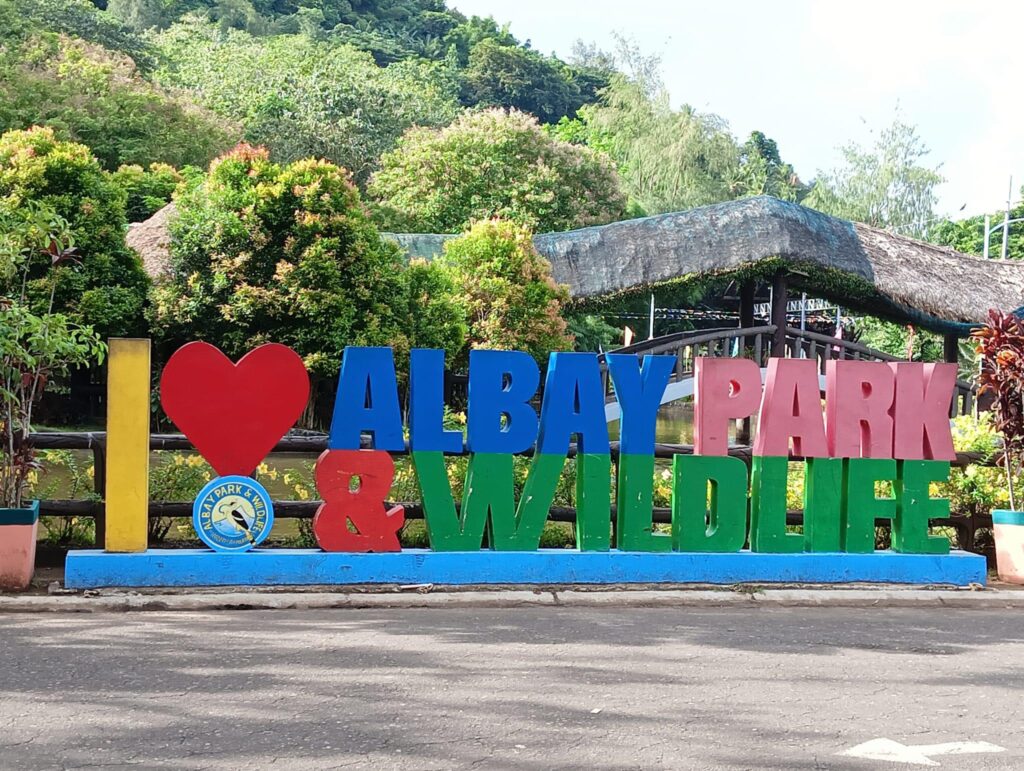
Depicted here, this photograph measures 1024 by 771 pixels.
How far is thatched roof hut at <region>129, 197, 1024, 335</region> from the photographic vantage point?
2677cm

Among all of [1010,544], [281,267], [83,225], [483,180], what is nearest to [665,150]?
[483,180]

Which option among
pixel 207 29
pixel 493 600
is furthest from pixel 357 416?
pixel 207 29

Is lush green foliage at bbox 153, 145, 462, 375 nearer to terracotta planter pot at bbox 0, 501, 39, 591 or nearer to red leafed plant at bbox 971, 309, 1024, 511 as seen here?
red leafed plant at bbox 971, 309, 1024, 511

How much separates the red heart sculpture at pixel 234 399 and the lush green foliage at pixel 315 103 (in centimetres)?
3993

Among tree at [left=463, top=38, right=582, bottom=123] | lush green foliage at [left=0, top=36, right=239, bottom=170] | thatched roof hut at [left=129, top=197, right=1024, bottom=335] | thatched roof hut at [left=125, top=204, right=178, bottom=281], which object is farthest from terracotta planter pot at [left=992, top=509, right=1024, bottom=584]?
tree at [left=463, top=38, right=582, bottom=123]

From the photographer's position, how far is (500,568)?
9031 mm

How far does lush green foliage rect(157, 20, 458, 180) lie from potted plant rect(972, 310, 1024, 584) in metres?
39.6

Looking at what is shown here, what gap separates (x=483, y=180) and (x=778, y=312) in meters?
16.7

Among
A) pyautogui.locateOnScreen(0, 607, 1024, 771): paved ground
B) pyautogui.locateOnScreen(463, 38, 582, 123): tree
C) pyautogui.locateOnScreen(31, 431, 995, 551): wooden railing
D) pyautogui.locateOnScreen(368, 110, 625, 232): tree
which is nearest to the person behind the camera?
pyautogui.locateOnScreen(0, 607, 1024, 771): paved ground

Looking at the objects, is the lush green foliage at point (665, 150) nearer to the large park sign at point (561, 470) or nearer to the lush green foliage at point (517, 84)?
the lush green foliage at point (517, 84)

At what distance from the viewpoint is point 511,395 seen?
30.3 feet

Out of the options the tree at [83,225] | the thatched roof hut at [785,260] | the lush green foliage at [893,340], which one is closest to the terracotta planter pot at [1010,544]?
the thatched roof hut at [785,260]

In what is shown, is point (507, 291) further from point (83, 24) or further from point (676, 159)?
point (83, 24)

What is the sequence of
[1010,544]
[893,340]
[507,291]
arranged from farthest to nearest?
[893,340] → [507,291] → [1010,544]
